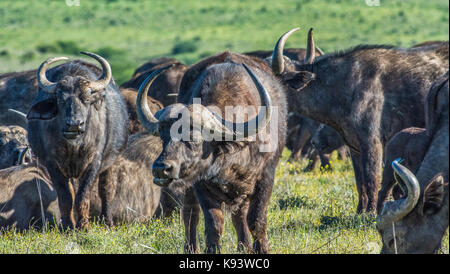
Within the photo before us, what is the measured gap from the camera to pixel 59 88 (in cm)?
839

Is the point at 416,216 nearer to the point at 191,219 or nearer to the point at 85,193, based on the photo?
the point at 191,219

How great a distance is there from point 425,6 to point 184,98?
2436 inches

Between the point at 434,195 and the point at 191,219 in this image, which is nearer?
the point at 434,195

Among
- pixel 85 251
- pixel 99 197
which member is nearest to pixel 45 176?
pixel 99 197

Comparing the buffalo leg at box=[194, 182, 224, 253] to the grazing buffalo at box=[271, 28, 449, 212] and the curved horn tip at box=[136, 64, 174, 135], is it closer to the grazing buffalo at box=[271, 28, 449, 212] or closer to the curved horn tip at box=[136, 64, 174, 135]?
the curved horn tip at box=[136, 64, 174, 135]

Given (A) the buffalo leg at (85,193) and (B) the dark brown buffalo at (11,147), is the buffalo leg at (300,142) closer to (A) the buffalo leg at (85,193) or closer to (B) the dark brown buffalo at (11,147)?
(B) the dark brown buffalo at (11,147)

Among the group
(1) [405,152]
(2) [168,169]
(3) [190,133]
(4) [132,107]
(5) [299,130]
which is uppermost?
(3) [190,133]

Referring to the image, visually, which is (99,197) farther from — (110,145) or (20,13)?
(20,13)

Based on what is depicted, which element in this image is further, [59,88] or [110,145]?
[110,145]

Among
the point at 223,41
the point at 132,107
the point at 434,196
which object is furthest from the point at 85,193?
the point at 223,41

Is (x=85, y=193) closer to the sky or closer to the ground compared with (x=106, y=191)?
closer to the sky

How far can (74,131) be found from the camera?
806cm

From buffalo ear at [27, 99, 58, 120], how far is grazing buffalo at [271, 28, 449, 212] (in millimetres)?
2886

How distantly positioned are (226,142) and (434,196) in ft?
6.05
